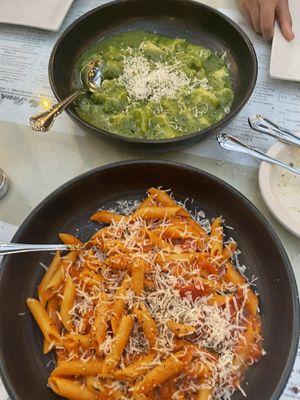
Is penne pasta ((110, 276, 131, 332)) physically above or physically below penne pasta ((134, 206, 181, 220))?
below

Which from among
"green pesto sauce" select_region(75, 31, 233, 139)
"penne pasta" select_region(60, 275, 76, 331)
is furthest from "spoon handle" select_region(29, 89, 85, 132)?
"penne pasta" select_region(60, 275, 76, 331)

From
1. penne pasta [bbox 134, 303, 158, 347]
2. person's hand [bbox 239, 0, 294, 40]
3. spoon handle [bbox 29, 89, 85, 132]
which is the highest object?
person's hand [bbox 239, 0, 294, 40]

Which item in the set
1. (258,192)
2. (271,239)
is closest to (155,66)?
(258,192)

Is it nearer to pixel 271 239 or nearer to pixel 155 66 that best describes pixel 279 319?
pixel 271 239

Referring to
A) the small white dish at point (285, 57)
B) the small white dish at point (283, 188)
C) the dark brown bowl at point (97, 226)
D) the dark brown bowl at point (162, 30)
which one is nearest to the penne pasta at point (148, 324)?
the dark brown bowl at point (97, 226)

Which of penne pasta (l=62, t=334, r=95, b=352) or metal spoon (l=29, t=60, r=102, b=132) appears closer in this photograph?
penne pasta (l=62, t=334, r=95, b=352)

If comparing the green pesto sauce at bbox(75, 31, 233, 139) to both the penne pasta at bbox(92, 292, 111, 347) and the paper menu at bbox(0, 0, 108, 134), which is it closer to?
the paper menu at bbox(0, 0, 108, 134)

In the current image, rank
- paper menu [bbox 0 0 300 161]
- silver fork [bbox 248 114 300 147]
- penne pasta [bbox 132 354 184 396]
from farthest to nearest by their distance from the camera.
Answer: paper menu [bbox 0 0 300 161] < silver fork [bbox 248 114 300 147] < penne pasta [bbox 132 354 184 396]

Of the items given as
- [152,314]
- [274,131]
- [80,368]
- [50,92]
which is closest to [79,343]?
[80,368]
